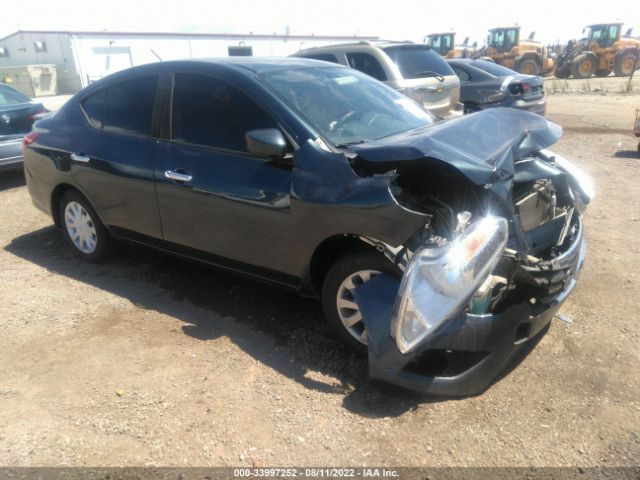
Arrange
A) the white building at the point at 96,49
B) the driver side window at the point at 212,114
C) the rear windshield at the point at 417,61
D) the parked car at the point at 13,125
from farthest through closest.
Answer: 1. the white building at the point at 96,49
2. the rear windshield at the point at 417,61
3. the parked car at the point at 13,125
4. the driver side window at the point at 212,114

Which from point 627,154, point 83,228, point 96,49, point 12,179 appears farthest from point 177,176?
point 96,49

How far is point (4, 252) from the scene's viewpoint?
517 centimetres

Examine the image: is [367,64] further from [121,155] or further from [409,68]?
[121,155]

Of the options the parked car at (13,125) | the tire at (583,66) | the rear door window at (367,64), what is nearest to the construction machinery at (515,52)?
the tire at (583,66)

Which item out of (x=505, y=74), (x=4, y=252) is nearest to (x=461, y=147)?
(x=4, y=252)

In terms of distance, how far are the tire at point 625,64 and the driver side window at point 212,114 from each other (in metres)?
29.3

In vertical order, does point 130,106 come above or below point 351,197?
above

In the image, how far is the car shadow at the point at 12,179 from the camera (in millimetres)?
7699

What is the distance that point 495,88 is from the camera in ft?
33.5

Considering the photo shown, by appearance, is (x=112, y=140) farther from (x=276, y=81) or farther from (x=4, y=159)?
(x=4, y=159)

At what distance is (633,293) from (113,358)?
375cm

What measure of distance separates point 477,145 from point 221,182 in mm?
1656

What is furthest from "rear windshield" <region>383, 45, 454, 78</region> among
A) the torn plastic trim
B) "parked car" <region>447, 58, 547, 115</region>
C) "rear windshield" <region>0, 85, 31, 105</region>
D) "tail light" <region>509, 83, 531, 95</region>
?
"rear windshield" <region>0, 85, 31, 105</region>

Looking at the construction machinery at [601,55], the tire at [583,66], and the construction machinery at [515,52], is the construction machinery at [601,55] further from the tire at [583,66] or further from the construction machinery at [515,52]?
the construction machinery at [515,52]
